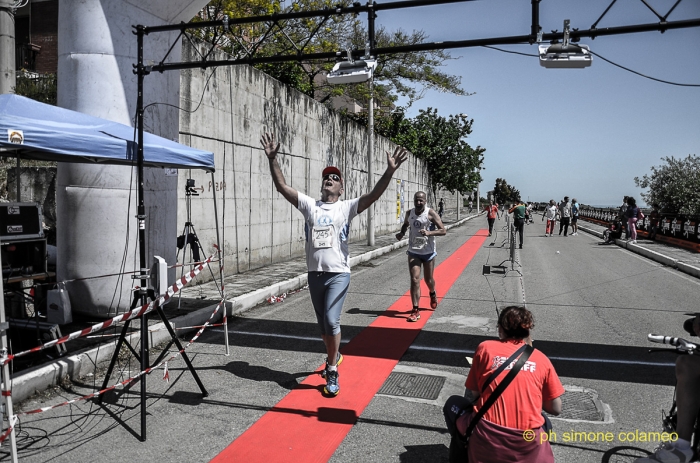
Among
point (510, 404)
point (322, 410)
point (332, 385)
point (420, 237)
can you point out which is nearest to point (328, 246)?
point (332, 385)

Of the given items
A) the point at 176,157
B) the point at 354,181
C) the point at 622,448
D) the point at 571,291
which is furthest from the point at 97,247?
the point at 354,181

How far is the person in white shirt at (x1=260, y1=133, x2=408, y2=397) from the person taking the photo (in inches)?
197

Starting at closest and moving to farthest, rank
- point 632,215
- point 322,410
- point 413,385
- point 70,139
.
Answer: point 322,410, point 70,139, point 413,385, point 632,215

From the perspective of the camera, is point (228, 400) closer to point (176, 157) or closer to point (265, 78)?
point (176, 157)

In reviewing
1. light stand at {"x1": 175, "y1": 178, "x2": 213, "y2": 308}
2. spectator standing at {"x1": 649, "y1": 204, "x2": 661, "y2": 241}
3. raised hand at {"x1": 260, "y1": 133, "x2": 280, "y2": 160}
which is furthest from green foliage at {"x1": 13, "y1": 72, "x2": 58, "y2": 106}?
spectator standing at {"x1": 649, "y1": 204, "x2": 661, "y2": 241}

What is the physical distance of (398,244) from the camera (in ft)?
70.2

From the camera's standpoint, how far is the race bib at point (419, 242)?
26.5ft

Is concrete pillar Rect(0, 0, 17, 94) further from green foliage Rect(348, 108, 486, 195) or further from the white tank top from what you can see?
green foliage Rect(348, 108, 486, 195)

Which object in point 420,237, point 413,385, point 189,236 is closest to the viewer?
point 413,385

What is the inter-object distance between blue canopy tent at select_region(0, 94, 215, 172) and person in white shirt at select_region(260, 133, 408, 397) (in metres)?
1.76

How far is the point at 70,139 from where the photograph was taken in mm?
5191

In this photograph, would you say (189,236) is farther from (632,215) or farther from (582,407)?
(632,215)

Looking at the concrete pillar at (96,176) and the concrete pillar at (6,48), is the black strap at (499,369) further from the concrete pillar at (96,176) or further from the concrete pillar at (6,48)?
the concrete pillar at (6,48)

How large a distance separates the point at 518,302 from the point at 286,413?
614cm
